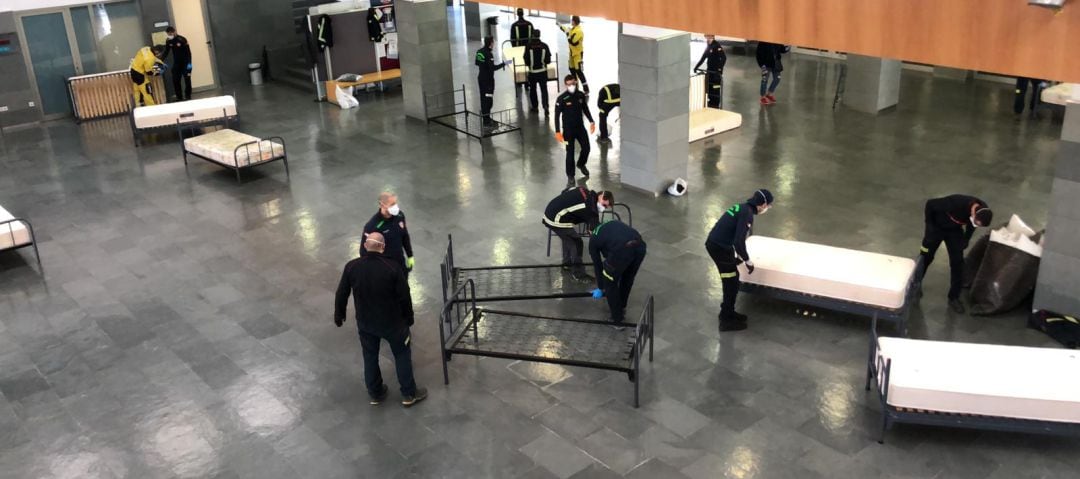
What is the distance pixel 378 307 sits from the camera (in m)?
9.85

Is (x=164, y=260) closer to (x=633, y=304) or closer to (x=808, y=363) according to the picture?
(x=633, y=304)

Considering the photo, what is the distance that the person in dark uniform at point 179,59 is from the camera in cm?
2341

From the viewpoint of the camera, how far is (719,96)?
2134 cm

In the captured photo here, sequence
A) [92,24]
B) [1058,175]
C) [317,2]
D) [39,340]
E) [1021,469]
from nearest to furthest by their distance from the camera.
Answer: [1021,469]
[1058,175]
[39,340]
[92,24]
[317,2]

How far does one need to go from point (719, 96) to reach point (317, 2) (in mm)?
12994

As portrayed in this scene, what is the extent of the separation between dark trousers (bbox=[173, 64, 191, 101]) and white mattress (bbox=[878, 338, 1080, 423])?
19.5m

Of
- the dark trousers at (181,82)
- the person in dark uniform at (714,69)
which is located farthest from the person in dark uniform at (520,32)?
the dark trousers at (181,82)

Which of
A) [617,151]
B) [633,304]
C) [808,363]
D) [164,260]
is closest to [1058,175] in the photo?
[808,363]

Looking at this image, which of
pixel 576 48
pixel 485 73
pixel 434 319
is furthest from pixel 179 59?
pixel 434 319

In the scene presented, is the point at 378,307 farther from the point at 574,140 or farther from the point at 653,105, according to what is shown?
the point at 574,140

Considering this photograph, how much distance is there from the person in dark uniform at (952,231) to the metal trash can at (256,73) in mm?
19357

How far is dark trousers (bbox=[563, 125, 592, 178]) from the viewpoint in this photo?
55.1ft

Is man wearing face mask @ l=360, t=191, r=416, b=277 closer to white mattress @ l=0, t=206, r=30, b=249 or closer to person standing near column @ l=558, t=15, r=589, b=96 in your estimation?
white mattress @ l=0, t=206, r=30, b=249

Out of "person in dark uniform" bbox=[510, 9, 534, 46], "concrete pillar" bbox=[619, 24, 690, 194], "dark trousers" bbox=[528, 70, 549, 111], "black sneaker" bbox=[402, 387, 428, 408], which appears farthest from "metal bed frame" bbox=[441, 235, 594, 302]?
"person in dark uniform" bbox=[510, 9, 534, 46]
